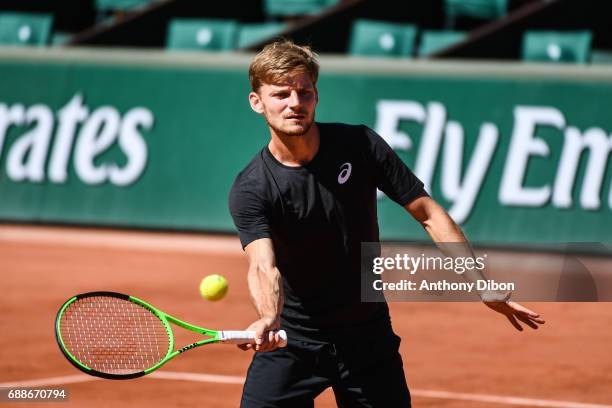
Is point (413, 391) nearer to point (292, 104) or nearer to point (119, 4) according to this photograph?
point (292, 104)

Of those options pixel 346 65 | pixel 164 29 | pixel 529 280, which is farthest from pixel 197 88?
pixel 529 280

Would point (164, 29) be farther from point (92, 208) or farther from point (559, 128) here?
point (559, 128)

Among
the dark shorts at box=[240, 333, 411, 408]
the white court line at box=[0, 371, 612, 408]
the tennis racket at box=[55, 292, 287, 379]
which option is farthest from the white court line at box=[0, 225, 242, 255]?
the dark shorts at box=[240, 333, 411, 408]

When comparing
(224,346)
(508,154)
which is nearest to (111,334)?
(224,346)

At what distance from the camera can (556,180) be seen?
1323 centimetres

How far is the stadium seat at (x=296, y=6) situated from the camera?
58.0ft

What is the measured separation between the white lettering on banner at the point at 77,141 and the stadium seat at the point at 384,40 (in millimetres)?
3057

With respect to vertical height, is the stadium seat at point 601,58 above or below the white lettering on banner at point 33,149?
above

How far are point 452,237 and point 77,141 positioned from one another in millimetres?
11065

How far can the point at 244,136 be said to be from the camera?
1483 centimetres

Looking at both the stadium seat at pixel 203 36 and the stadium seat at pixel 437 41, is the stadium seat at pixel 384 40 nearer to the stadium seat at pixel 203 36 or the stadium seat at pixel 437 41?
the stadium seat at pixel 437 41

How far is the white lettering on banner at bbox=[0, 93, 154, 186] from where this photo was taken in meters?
15.2

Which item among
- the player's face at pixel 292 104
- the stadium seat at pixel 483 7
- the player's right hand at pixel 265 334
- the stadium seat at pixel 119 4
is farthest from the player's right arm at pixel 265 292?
the stadium seat at pixel 119 4

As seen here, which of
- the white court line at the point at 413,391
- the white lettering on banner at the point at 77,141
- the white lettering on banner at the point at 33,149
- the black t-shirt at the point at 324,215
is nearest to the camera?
the black t-shirt at the point at 324,215
